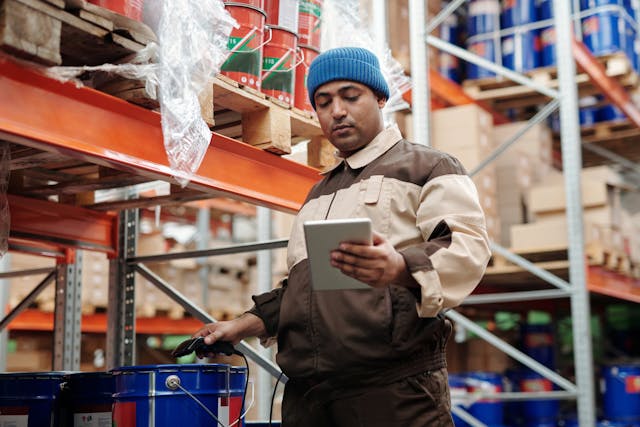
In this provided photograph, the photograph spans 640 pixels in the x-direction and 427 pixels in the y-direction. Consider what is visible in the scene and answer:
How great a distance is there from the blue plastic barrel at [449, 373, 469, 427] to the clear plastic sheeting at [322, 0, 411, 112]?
373 centimetres

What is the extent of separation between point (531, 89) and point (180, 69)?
5457 millimetres

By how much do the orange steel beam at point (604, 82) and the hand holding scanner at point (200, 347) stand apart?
5001 mm

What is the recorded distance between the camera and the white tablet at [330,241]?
78.1 inches

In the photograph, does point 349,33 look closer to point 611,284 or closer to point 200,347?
point 200,347

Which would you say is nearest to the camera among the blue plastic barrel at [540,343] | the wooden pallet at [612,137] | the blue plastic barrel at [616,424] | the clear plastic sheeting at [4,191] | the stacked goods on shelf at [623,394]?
the clear plastic sheeting at [4,191]

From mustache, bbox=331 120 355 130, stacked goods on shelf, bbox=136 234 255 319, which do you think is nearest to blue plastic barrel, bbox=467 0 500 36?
stacked goods on shelf, bbox=136 234 255 319

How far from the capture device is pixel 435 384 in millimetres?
2422

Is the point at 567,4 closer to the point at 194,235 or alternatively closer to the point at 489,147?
the point at 489,147

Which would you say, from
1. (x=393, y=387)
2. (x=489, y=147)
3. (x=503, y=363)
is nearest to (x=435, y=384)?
(x=393, y=387)

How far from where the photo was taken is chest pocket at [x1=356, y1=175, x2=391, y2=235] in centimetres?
245

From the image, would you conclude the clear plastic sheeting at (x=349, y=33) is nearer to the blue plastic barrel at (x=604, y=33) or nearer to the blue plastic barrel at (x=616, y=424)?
the blue plastic barrel at (x=604, y=33)

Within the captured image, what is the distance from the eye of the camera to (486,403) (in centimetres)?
759

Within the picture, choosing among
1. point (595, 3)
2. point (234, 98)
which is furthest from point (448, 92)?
point (234, 98)

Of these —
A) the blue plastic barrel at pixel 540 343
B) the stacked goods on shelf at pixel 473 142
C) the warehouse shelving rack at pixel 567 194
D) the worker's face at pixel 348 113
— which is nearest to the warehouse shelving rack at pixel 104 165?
the worker's face at pixel 348 113
